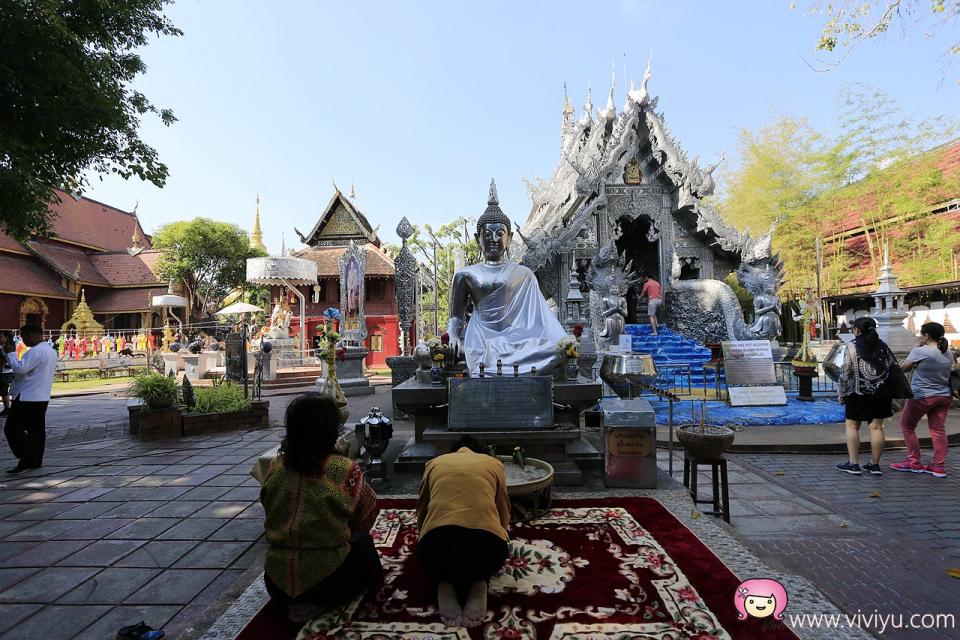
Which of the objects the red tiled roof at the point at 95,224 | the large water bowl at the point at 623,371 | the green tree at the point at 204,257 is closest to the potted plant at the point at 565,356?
the large water bowl at the point at 623,371

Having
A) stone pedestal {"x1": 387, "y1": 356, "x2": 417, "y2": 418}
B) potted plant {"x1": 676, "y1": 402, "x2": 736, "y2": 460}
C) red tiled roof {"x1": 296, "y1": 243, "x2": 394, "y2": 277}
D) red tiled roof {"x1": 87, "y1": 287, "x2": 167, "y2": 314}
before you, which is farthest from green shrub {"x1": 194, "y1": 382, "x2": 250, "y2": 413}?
red tiled roof {"x1": 87, "y1": 287, "x2": 167, "y2": 314}

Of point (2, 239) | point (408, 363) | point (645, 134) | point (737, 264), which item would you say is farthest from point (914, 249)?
point (2, 239)

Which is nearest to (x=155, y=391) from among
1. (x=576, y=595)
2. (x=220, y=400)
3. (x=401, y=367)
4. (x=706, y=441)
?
(x=220, y=400)

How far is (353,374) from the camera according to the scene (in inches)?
543

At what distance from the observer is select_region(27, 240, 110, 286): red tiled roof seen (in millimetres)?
27062

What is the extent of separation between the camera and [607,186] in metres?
17.5

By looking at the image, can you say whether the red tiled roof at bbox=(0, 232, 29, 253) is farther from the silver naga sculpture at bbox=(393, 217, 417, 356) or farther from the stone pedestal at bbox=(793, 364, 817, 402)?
the stone pedestal at bbox=(793, 364, 817, 402)

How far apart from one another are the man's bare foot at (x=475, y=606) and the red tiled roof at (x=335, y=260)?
23.7 metres

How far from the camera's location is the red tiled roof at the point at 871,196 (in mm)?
18797

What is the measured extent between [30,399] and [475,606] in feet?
20.4

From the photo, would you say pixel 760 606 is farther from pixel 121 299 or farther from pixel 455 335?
pixel 121 299

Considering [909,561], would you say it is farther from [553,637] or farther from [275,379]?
[275,379]

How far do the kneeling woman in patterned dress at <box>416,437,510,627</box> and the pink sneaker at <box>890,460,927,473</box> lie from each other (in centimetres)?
535

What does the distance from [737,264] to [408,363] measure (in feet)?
43.2
